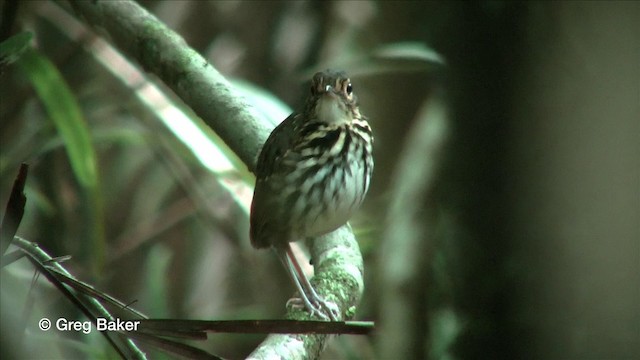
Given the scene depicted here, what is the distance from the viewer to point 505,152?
1070mm

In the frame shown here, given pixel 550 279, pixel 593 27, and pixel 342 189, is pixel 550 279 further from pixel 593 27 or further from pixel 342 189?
pixel 342 189

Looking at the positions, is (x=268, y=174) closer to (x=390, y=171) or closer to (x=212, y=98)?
(x=212, y=98)

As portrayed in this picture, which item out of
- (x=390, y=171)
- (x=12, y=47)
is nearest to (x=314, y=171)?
(x=12, y=47)

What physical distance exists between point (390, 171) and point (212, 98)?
1284mm

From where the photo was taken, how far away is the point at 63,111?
302 cm

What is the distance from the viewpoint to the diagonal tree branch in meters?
2.58

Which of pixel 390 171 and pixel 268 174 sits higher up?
pixel 390 171

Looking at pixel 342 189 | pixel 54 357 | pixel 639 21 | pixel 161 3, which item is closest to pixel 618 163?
pixel 639 21

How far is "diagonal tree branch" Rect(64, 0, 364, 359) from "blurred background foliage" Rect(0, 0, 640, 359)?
26cm

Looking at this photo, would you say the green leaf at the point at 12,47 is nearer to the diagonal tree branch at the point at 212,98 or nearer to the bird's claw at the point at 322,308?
the diagonal tree branch at the point at 212,98

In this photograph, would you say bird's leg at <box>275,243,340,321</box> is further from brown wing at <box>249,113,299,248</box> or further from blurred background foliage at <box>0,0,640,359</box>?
blurred background foliage at <box>0,0,640,359</box>

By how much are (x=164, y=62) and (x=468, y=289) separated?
208 cm

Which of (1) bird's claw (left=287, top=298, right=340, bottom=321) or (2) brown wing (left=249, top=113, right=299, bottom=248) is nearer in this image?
(1) bird's claw (left=287, top=298, right=340, bottom=321)

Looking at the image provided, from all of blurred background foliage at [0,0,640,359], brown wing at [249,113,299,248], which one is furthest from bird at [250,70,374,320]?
blurred background foliage at [0,0,640,359]
